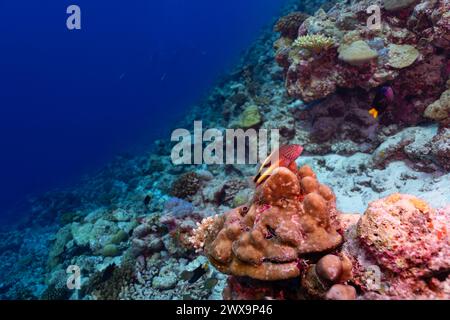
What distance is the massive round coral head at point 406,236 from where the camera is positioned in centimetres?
243

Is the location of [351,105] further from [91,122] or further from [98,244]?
[91,122]

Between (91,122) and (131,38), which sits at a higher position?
(131,38)

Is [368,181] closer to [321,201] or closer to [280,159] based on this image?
[280,159]

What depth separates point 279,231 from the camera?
111 inches

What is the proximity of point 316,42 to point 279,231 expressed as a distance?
5002 millimetres

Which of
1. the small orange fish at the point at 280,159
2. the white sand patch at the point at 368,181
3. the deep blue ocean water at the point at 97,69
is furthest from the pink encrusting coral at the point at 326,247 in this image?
the deep blue ocean water at the point at 97,69

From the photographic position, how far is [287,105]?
8.77m

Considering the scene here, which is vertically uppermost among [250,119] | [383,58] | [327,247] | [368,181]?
[383,58]

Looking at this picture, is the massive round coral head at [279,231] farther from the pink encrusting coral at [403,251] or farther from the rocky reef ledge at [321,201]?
the pink encrusting coral at [403,251]

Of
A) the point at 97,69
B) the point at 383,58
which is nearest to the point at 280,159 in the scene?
the point at 383,58

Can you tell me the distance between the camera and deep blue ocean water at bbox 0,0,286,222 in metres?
57.9

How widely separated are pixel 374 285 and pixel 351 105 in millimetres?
5264

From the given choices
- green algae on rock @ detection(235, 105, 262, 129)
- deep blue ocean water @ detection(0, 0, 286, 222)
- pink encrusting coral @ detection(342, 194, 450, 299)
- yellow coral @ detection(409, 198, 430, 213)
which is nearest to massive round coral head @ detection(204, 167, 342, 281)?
pink encrusting coral @ detection(342, 194, 450, 299)

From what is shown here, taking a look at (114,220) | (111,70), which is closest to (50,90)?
(111,70)
